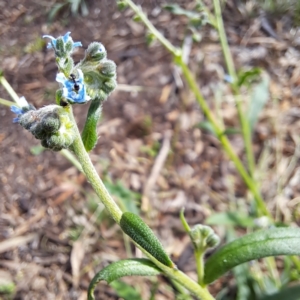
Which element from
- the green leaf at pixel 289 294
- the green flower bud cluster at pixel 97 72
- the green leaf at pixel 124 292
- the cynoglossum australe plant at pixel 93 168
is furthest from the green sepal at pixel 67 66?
the green leaf at pixel 289 294

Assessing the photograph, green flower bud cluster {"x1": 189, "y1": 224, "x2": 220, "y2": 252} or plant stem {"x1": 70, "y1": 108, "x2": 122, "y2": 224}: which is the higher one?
plant stem {"x1": 70, "y1": 108, "x2": 122, "y2": 224}

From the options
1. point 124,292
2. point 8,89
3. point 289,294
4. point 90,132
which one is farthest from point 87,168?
point 289,294

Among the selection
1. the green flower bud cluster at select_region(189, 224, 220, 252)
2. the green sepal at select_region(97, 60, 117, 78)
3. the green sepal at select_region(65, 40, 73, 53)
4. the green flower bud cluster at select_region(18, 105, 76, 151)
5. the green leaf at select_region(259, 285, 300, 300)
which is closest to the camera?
the green flower bud cluster at select_region(18, 105, 76, 151)

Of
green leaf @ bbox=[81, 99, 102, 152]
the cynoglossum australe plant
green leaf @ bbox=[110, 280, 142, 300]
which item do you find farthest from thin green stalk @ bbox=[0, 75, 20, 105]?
green leaf @ bbox=[110, 280, 142, 300]

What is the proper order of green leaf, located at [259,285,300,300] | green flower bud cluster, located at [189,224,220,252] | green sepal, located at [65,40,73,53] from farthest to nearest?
green leaf, located at [259,285,300,300]
green flower bud cluster, located at [189,224,220,252]
green sepal, located at [65,40,73,53]

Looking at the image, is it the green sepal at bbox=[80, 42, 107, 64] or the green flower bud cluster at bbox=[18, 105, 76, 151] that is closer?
the green flower bud cluster at bbox=[18, 105, 76, 151]

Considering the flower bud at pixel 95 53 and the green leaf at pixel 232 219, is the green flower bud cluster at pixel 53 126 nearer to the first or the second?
the flower bud at pixel 95 53

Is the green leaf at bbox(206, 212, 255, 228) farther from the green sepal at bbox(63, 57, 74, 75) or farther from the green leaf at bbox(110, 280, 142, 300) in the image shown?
the green sepal at bbox(63, 57, 74, 75)

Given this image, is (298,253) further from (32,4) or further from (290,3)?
(32,4)
